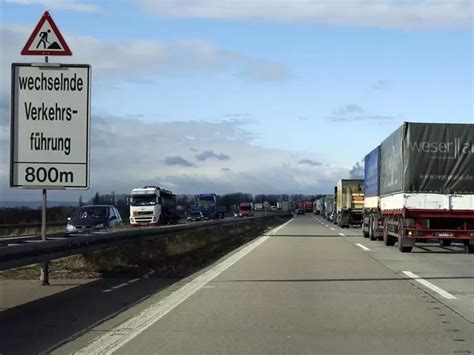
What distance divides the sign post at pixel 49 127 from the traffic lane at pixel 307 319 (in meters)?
3.72

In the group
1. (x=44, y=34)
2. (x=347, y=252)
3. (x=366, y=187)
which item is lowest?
(x=347, y=252)

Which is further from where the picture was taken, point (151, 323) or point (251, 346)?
point (151, 323)

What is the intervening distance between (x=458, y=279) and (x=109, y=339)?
9.57 metres

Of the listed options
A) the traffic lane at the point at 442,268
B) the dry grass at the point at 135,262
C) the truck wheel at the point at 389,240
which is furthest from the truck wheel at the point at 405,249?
the dry grass at the point at 135,262

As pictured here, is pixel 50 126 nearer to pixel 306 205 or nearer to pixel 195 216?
pixel 195 216

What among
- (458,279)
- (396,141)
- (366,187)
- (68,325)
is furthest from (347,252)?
(68,325)

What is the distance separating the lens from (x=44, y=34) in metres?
12.6

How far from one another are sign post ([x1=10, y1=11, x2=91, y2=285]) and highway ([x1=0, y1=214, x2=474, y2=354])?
2156 millimetres

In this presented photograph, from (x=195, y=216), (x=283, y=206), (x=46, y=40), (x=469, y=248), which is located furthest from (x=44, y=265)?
(x=283, y=206)

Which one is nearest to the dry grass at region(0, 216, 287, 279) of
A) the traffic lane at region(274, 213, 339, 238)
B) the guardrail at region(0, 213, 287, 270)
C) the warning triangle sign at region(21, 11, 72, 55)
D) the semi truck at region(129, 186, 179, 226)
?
the guardrail at region(0, 213, 287, 270)

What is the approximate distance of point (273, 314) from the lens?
392 inches

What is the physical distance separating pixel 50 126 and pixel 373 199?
21125 mm

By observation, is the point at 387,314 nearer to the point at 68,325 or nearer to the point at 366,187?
the point at 68,325

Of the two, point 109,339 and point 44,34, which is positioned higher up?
point 44,34
